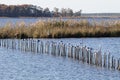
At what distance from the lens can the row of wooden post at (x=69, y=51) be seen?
39406 millimetres

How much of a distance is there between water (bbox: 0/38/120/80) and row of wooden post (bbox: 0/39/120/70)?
656 millimetres

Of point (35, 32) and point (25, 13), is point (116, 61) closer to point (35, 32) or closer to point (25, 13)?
point (35, 32)

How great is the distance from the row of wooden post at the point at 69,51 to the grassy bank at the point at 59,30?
4935mm

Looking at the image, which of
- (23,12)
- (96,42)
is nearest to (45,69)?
(96,42)

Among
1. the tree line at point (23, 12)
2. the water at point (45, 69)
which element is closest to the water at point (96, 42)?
the water at point (45, 69)

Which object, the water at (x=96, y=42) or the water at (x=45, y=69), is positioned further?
the water at (x=96, y=42)

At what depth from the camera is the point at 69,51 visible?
46406 mm

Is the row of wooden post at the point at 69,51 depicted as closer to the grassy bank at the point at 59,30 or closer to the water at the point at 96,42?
the grassy bank at the point at 59,30

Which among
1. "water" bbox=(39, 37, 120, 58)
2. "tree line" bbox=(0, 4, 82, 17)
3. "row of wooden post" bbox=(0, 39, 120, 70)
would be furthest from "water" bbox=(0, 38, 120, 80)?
"tree line" bbox=(0, 4, 82, 17)

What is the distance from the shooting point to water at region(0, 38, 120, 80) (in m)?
34.6

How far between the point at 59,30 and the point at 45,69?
101ft

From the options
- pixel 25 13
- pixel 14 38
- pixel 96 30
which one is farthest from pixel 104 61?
pixel 25 13

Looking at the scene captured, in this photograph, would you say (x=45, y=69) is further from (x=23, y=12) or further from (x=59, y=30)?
(x=23, y=12)

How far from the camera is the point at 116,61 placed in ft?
126
